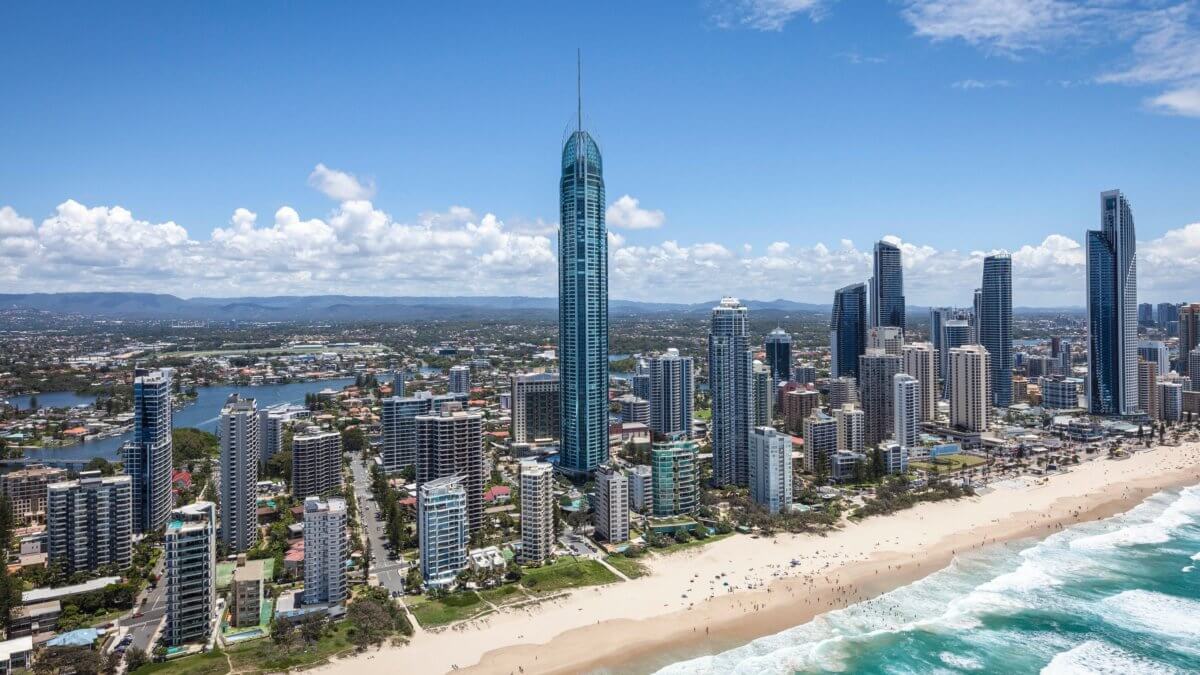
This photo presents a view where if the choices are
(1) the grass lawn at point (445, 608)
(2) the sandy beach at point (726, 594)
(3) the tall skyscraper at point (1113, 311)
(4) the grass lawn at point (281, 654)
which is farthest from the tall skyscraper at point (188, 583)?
(3) the tall skyscraper at point (1113, 311)

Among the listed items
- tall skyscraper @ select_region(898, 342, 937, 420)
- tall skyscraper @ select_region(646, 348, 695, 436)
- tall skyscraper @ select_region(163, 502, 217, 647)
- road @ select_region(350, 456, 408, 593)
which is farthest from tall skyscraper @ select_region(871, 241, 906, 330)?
tall skyscraper @ select_region(163, 502, 217, 647)

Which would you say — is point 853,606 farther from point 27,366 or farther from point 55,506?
point 27,366

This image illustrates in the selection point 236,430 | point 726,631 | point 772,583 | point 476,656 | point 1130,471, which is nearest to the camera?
point 476,656

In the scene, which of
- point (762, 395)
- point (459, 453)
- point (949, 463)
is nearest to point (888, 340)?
point (949, 463)

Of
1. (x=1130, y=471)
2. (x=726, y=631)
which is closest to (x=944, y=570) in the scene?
(x=726, y=631)

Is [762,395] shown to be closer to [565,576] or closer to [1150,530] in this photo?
[1150,530]
